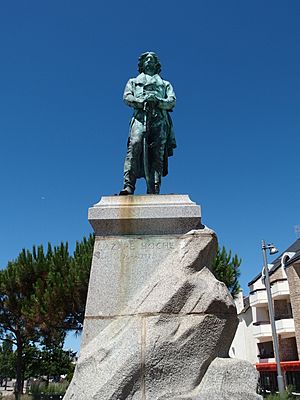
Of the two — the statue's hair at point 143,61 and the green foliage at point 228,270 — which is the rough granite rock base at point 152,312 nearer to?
the statue's hair at point 143,61

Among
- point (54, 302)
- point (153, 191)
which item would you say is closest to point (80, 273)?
point (54, 302)

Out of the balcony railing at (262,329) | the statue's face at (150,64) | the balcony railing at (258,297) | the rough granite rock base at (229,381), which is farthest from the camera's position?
the balcony railing at (258,297)

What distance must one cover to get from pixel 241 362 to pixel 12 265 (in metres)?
19.8

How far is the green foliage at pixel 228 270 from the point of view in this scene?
1894cm

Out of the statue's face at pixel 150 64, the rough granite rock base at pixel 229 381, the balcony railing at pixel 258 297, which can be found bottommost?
the rough granite rock base at pixel 229 381

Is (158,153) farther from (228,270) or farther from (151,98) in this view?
(228,270)

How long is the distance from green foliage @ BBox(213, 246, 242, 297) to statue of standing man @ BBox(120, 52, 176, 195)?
1313 cm

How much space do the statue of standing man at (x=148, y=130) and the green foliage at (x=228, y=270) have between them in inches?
517

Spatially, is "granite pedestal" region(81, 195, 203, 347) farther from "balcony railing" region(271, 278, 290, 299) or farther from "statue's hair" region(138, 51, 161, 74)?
"balcony railing" region(271, 278, 290, 299)

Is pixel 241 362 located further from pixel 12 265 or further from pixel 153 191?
pixel 12 265

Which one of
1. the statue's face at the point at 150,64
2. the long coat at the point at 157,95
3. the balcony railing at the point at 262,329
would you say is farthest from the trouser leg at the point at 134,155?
the balcony railing at the point at 262,329

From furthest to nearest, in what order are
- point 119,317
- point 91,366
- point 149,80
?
point 149,80, point 119,317, point 91,366

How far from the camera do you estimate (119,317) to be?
4.59 m

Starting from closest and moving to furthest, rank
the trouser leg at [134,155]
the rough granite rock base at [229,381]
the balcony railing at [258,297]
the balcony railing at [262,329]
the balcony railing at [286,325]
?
1. the rough granite rock base at [229,381]
2. the trouser leg at [134,155]
3. the balcony railing at [286,325]
4. the balcony railing at [262,329]
5. the balcony railing at [258,297]
